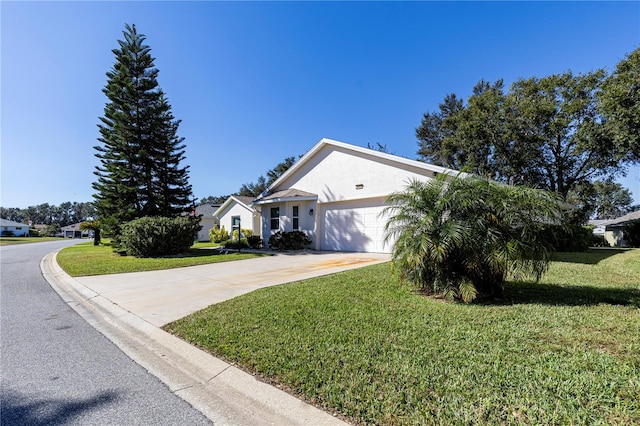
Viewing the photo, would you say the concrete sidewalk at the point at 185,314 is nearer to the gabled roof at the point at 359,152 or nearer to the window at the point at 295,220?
the gabled roof at the point at 359,152

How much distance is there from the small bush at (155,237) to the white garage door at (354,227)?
6.96 meters

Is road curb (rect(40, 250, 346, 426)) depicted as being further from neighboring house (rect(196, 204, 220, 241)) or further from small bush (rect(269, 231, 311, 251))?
neighboring house (rect(196, 204, 220, 241))

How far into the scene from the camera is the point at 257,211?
64.6 feet

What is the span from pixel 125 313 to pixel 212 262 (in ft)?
20.3

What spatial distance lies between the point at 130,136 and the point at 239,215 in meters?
9.55

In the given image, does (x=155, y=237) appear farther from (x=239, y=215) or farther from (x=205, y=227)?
(x=205, y=227)

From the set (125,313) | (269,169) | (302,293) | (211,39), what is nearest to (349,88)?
(211,39)

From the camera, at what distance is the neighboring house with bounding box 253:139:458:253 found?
13.2 meters

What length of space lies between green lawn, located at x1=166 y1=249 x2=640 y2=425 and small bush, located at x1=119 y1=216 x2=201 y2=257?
376 inches

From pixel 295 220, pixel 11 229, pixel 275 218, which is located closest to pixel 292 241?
pixel 295 220

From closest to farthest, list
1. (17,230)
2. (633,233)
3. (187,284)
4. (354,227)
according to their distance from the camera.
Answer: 1. (187,284)
2. (354,227)
3. (633,233)
4. (17,230)

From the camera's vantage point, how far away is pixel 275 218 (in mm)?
17047

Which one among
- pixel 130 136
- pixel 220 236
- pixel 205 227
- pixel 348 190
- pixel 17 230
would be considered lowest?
pixel 220 236

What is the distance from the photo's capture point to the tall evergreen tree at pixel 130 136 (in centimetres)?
1524
